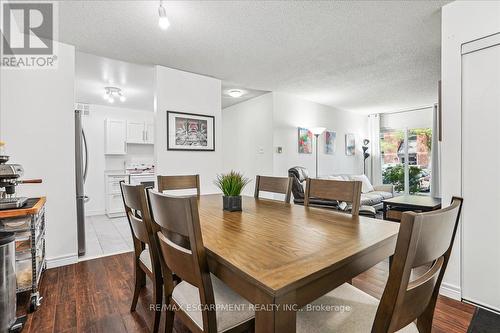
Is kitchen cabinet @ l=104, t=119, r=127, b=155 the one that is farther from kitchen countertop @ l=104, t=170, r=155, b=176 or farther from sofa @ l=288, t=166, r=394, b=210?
sofa @ l=288, t=166, r=394, b=210

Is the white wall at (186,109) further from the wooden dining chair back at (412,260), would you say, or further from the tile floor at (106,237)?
the wooden dining chair back at (412,260)

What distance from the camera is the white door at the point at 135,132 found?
216 inches

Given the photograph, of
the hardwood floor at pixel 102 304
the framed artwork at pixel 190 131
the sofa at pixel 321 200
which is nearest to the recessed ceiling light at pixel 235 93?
the framed artwork at pixel 190 131

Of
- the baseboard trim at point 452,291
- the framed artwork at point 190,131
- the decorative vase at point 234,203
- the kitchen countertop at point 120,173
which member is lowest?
the baseboard trim at point 452,291

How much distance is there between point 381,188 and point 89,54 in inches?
236

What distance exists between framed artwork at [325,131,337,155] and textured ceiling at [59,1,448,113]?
1.80 m

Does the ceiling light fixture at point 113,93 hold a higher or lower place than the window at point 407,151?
higher

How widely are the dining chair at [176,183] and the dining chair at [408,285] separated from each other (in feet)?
5.81

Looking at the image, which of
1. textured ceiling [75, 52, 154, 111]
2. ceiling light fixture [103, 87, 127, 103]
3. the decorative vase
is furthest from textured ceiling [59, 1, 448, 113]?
the decorative vase

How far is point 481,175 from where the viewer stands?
5.94 ft

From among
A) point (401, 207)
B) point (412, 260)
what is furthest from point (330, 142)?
point (412, 260)

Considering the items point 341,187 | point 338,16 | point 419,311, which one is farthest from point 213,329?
point 338,16

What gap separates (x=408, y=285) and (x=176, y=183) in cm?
214

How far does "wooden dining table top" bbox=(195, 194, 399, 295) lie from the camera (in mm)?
739
